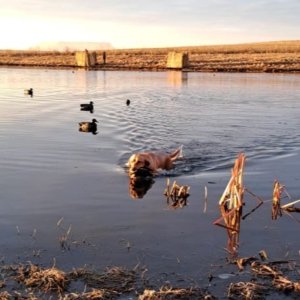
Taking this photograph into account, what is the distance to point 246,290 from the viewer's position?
16.0ft

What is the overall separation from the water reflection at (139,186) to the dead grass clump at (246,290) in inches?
139

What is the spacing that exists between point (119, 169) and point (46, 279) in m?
5.31

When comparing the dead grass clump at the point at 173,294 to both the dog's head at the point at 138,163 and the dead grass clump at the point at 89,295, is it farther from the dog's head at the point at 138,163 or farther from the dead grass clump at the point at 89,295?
the dog's head at the point at 138,163

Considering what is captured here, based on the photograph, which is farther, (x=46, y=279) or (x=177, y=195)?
(x=177, y=195)

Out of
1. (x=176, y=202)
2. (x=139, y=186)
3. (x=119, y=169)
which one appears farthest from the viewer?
(x=119, y=169)

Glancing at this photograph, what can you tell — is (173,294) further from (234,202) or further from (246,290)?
(234,202)

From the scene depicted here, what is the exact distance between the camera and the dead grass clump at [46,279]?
493 cm

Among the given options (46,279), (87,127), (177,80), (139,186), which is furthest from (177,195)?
(177,80)

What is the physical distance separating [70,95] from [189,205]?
19.2 metres

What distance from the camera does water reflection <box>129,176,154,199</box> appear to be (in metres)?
8.52

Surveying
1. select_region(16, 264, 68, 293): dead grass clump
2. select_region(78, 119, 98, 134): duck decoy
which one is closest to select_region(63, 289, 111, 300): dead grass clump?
select_region(16, 264, 68, 293): dead grass clump

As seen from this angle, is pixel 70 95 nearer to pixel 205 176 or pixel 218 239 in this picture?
pixel 205 176

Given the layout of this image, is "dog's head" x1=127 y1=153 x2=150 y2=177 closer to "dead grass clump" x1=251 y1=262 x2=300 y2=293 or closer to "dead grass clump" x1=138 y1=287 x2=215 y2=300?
"dead grass clump" x1=251 y1=262 x2=300 y2=293

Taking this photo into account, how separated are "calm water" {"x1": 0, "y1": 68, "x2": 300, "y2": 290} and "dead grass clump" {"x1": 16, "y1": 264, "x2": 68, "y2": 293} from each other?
0.49 meters
